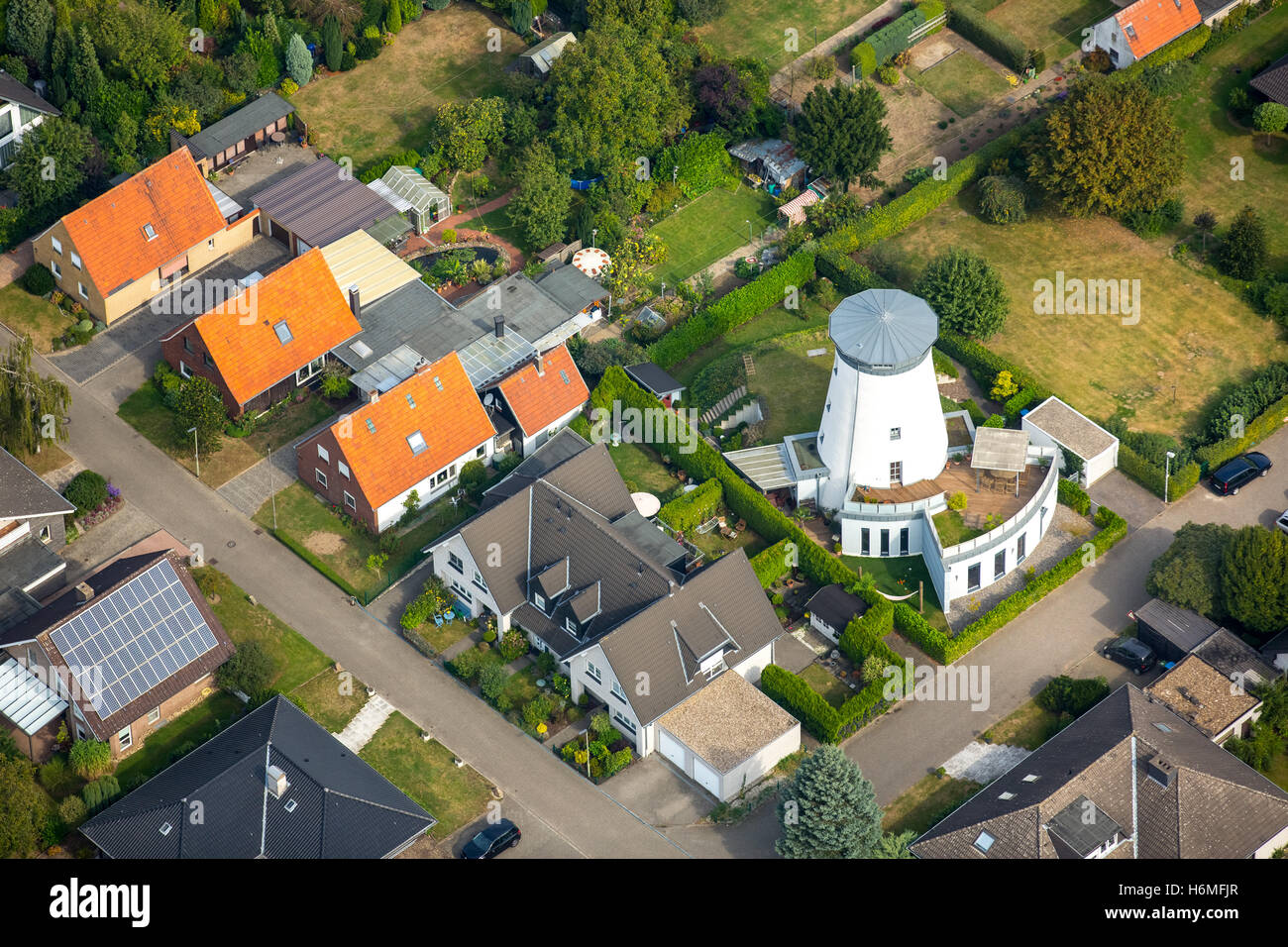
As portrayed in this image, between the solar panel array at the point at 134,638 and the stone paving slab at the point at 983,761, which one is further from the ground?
the solar panel array at the point at 134,638

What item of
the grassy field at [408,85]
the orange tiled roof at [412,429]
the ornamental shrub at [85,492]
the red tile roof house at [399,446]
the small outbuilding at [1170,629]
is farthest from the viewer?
the grassy field at [408,85]

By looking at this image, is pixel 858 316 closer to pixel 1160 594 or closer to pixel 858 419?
pixel 858 419

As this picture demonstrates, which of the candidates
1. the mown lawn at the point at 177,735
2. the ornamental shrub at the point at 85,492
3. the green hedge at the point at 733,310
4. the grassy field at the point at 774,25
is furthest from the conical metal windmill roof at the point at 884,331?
the ornamental shrub at the point at 85,492

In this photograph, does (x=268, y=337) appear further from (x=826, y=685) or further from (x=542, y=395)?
(x=826, y=685)

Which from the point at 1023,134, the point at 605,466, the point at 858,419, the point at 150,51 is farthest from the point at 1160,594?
the point at 150,51

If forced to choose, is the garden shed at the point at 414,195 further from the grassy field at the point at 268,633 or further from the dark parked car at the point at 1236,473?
the dark parked car at the point at 1236,473

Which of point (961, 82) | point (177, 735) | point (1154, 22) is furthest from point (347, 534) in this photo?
point (1154, 22)
